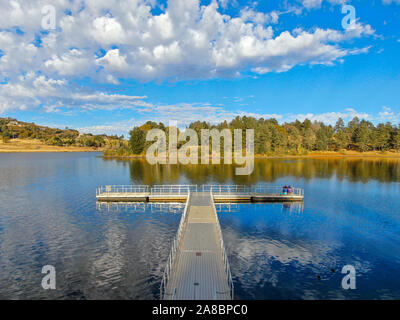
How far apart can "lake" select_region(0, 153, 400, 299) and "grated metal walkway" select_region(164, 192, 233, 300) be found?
2276 millimetres

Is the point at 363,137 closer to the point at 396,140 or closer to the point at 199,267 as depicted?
the point at 396,140

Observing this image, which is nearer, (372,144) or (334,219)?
(334,219)

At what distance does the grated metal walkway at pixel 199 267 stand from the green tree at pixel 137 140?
123m

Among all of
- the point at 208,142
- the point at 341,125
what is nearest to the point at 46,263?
the point at 208,142

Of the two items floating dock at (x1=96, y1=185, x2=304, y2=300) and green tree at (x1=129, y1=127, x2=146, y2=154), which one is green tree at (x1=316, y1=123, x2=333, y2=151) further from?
floating dock at (x1=96, y1=185, x2=304, y2=300)

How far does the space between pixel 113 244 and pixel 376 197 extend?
154ft

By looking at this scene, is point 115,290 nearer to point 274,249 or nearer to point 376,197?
point 274,249

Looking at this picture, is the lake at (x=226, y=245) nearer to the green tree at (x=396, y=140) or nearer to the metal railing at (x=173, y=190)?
the metal railing at (x=173, y=190)

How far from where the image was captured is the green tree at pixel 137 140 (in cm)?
14388

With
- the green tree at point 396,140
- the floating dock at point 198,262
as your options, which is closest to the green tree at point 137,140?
the floating dock at point 198,262

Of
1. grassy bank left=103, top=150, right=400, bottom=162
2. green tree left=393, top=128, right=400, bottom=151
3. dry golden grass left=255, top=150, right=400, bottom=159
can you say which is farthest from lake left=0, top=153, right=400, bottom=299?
green tree left=393, top=128, right=400, bottom=151

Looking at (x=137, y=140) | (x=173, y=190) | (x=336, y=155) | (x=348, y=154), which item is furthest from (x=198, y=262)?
(x=348, y=154)

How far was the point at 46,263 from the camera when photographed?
21.1m
